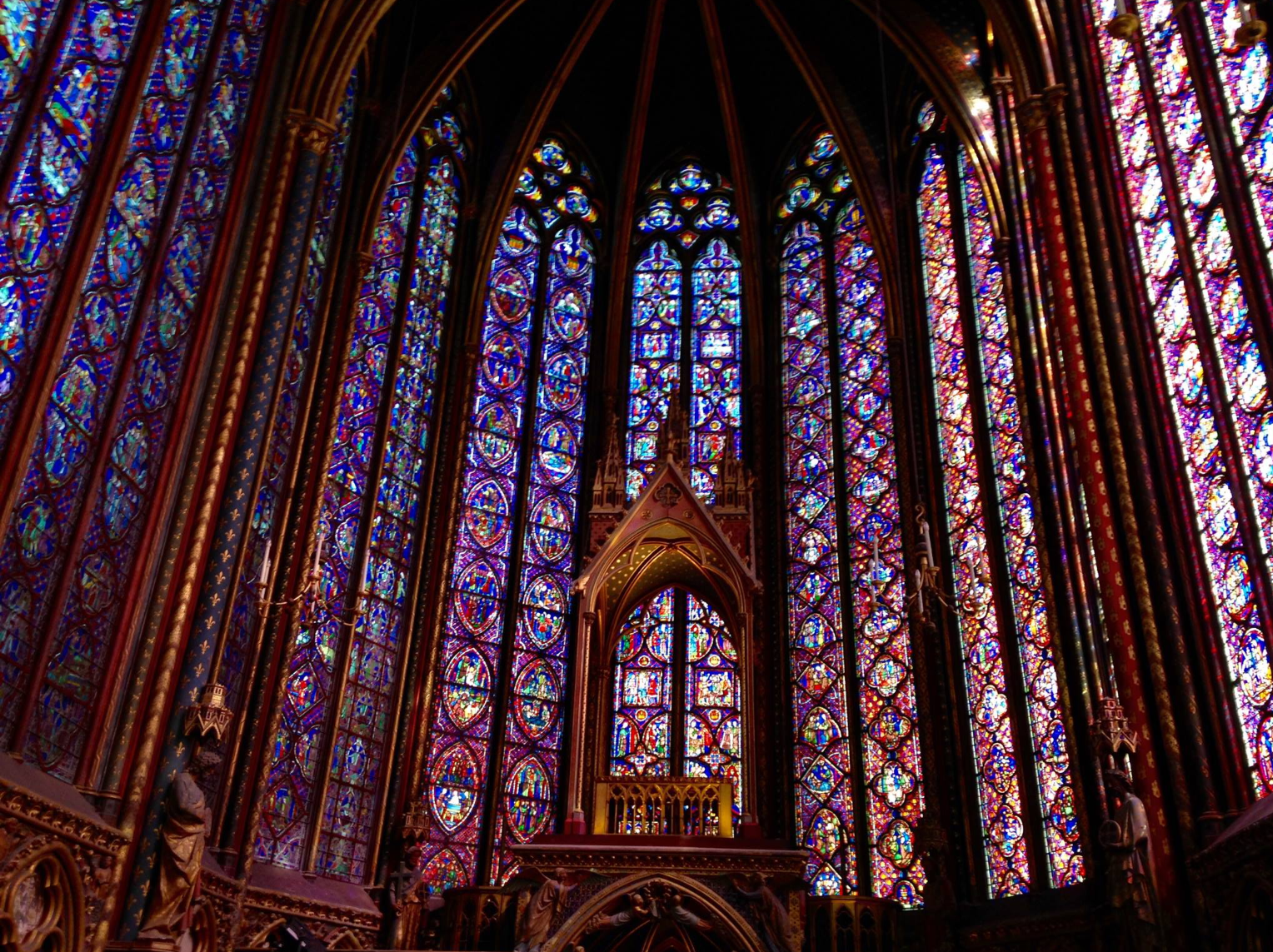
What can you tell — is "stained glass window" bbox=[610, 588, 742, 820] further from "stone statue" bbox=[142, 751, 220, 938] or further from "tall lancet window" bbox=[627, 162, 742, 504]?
"stone statue" bbox=[142, 751, 220, 938]

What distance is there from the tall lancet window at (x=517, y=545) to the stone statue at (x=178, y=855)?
4111 millimetres

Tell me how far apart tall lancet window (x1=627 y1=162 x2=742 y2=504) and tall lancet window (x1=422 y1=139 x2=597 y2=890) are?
78 centimetres

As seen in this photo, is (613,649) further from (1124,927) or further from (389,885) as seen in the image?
(1124,927)

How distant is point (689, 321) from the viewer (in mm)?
18203

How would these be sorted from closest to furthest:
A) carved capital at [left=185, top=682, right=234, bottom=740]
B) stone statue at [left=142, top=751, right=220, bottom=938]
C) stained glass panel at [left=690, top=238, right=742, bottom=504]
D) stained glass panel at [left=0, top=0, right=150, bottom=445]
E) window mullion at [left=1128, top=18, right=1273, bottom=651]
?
stained glass panel at [left=0, top=0, right=150, bottom=445] → window mullion at [left=1128, top=18, right=1273, bottom=651] → stone statue at [left=142, top=751, right=220, bottom=938] → carved capital at [left=185, top=682, right=234, bottom=740] → stained glass panel at [left=690, top=238, right=742, bottom=504]

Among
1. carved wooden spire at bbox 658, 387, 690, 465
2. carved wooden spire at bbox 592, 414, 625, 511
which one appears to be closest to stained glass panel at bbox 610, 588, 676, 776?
carved wooden spire at bbox 592, 414, 625, 511

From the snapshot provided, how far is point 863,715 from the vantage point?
14695mm

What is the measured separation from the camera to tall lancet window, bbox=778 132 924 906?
1408 centimetres

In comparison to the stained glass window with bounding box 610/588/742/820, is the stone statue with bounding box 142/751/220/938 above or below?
below

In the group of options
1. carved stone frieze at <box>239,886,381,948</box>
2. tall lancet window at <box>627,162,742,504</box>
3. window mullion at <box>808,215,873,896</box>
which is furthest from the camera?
tall lancet window at <box>627,162,742,504</box>

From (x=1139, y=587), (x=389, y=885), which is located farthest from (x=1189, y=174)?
(x=389, y=885)

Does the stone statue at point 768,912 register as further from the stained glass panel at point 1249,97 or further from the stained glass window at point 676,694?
the stained glass panel at point 1249,97

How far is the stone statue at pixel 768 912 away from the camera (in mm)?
11039

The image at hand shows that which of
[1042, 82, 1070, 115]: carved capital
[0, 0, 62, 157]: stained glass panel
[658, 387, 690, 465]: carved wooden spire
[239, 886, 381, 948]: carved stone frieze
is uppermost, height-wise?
[1042, 82, 1070, 115]: carved capital
